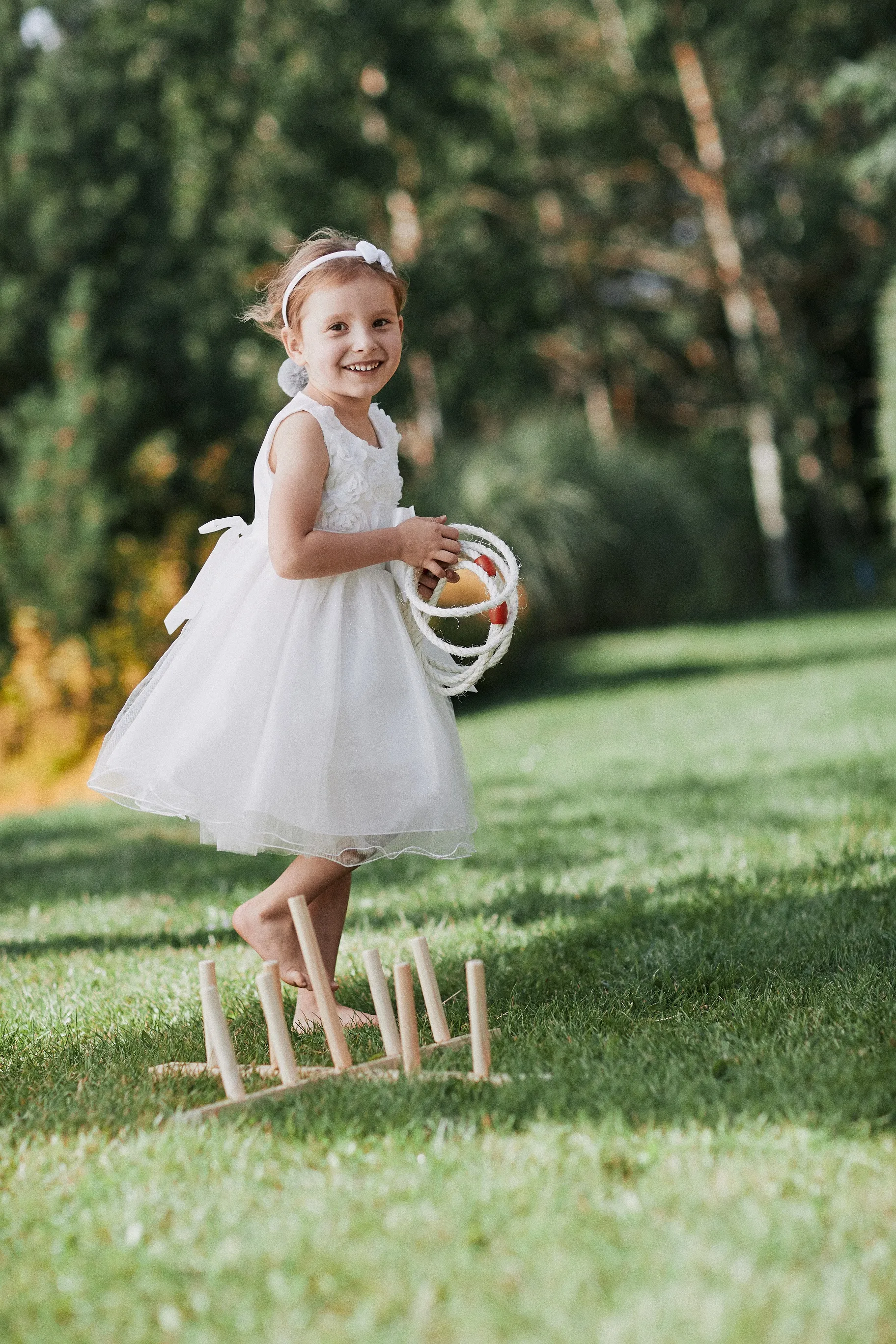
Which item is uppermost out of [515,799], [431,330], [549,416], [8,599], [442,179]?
[442,179]

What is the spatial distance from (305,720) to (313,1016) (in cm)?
82

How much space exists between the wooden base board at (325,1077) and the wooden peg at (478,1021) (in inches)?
0.9

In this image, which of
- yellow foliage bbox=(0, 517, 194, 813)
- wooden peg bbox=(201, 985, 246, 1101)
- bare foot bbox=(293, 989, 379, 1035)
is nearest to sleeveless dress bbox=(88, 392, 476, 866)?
wooden peg bbox=(201, 985, 246, 1101)

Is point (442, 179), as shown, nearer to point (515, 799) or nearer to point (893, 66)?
point (893, 66)

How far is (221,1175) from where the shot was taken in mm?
2158

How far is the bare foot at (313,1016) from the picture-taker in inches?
121

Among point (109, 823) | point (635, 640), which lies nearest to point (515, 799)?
point (109, 823)

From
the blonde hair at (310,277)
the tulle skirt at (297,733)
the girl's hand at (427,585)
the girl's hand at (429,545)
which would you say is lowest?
the tulle skirt at (297,733)

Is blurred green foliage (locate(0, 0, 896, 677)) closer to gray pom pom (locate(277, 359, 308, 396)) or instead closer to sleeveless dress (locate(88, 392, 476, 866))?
gray pom pom (locate(277, 359, 308, 396))

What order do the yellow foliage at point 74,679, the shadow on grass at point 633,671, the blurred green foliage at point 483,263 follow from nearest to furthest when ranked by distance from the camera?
the yellow foliage at point 74,679
the blurred green foliage at point 483,263
the shadow on grass at point 633,671

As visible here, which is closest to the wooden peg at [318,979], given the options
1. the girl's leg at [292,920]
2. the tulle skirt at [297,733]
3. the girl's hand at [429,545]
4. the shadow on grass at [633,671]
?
the tulle skirt at [297,733]

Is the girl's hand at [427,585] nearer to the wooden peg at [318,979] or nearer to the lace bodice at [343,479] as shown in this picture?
the lace bodice at [343,479]

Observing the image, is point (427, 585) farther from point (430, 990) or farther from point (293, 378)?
point (430, 990)

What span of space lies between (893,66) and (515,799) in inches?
493
